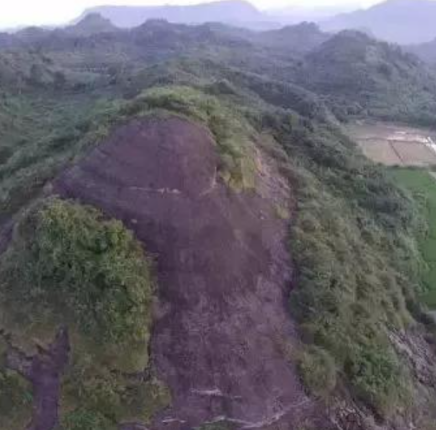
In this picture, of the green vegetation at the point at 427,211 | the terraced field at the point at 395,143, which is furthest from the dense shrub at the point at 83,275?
the terraced field at the point at 395,143

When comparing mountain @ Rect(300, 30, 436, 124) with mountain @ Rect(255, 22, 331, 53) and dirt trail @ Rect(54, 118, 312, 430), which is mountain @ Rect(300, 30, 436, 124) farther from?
mountain @ Rect(255, 22, 331, 53)

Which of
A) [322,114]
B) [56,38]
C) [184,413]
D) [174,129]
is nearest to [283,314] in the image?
[184,413]

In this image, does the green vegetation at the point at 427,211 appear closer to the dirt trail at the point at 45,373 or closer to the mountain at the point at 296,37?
the dirt trail at the point at 45,373

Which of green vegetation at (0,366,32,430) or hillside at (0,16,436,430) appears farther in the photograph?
hillside at (0,16,436,430)

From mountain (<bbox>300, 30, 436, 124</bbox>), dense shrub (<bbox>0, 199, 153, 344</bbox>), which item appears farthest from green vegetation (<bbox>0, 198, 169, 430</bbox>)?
mountain (<bbox>300, 30, 436, 124</bbox>)

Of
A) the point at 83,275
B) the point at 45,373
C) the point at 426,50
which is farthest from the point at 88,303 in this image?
the point at 426,50

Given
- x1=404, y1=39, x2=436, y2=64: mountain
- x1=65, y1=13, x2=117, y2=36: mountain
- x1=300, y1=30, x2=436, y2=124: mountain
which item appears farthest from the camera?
x1=65, y1=13, x2=117, y2=36: mountain
